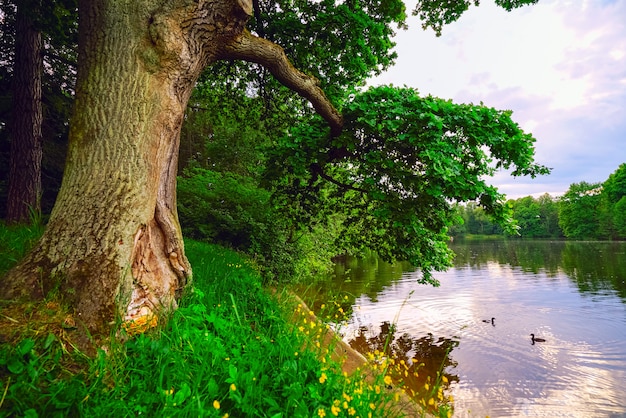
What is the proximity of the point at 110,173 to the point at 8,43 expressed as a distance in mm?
10657

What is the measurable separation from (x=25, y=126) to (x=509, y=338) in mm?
15743

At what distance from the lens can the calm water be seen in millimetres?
8266

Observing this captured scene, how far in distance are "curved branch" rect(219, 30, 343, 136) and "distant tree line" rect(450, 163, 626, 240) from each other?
146ft

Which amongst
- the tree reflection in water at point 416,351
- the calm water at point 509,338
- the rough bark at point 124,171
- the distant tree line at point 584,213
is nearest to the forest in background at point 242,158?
the calm water at point 509,338

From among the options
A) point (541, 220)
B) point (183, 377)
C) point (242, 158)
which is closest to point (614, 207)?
Result: point (541, 220)

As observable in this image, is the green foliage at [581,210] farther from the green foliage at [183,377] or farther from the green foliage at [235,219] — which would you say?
the green foliage at [183,377]

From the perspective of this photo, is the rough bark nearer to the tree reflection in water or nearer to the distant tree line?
the tree reflection in water

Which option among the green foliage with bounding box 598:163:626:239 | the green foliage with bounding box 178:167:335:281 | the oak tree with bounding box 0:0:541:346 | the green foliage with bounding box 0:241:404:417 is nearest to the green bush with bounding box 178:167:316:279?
the green foliage with bounding box 178:167:335:281

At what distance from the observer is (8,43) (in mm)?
9797

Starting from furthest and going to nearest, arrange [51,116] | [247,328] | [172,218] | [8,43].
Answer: [51,116] < [8,43] < [172,218] < [247,328]

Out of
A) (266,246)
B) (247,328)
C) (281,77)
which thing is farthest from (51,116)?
(247,328)

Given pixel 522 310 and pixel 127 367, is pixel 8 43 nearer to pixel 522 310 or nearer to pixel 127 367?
pixel 127 367

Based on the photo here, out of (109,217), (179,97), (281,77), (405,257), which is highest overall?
(281,77)

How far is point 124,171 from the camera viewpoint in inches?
116
